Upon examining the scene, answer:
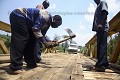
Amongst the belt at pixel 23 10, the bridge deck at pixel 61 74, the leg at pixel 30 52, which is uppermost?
the belt at pixel 23 10

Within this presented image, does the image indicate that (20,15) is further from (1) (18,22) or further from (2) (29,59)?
(2) (29,59)

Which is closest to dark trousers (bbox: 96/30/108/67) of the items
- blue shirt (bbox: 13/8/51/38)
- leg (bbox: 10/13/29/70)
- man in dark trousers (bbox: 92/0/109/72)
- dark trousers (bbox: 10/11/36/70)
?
man in dark trousers (bbox: 92/0/109/72)

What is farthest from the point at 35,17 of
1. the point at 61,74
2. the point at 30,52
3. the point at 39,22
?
the point at 61,74

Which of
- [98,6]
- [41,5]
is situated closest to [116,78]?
[98,6]

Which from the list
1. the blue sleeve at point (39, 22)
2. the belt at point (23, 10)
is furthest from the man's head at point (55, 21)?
the belt at point (23, 10)

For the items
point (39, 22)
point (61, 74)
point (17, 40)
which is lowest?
point (61, 74)

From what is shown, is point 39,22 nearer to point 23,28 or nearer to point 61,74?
point 23,28

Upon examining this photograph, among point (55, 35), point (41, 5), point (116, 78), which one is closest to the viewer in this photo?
point (116, 78)

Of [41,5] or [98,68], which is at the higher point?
[41,5]

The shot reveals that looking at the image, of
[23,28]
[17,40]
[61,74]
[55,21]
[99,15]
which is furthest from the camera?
[99,15]

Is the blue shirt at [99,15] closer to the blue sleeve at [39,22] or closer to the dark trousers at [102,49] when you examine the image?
the dark trousers at [102,49]

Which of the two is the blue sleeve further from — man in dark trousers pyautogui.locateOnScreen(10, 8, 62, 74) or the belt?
the belt

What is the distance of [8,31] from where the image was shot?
6.93 meters

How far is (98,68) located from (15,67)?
155cm
